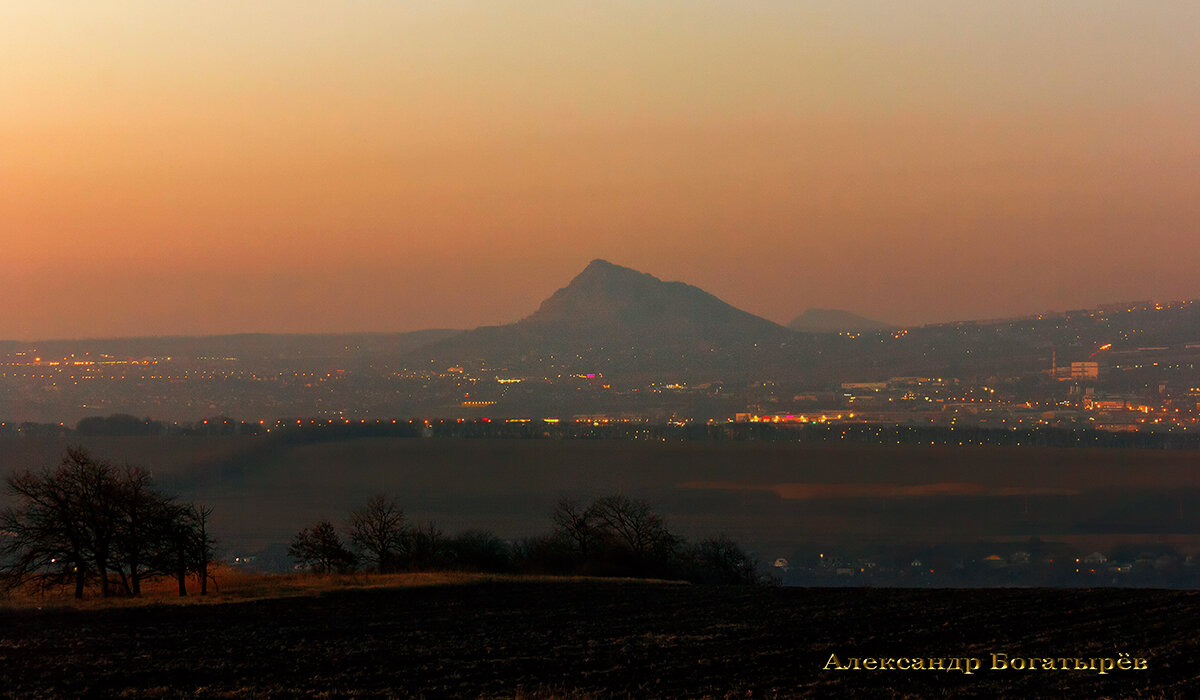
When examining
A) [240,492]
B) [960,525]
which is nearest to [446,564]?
[960,525]

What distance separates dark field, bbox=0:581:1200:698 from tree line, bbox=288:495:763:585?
27035mm

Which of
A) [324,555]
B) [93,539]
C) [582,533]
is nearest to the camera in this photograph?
[93,539]

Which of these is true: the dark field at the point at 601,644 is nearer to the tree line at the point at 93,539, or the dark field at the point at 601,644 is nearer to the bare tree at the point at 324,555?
the tree line at the point at 93,539

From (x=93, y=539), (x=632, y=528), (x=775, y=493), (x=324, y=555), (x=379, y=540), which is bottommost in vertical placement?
(x=775, y=493)

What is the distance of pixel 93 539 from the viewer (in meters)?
49.4

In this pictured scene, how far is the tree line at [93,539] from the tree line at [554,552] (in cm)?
1741

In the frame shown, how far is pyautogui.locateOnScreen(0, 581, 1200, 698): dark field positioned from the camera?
21984mm

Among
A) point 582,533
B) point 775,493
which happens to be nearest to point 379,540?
point 582,533

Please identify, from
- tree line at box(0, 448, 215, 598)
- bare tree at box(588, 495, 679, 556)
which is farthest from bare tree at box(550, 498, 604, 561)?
tree line at box(0, 448, 215, 598)

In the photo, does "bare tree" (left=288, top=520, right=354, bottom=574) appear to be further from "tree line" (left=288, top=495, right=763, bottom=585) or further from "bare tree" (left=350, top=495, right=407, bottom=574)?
"bare tree" (left=350, top=495, right=407, bottom=574)

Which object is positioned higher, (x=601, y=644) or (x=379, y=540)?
(x=601, y=644)

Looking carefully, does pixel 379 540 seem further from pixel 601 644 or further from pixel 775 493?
pixel 775 493

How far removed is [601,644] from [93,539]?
100ft

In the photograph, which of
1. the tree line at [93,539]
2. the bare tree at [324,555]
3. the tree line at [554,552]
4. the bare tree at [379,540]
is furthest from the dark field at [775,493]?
the tree line at [93,539]
